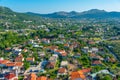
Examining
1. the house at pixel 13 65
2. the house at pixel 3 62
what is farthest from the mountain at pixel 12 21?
the house at pixel 13 65

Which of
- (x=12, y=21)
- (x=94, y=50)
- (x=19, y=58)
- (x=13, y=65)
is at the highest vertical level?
(x=19, y=58)

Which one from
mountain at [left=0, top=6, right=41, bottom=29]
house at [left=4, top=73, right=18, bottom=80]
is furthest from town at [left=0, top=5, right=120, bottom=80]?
mountain at [left=0, top=6, right=41, bottom=29]

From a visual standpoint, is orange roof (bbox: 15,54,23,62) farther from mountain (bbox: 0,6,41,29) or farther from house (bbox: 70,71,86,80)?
mountain (bbox: 0,6,41,29)

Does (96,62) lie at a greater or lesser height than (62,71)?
lesser

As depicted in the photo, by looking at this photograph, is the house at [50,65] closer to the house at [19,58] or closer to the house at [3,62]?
the house at [19,58]

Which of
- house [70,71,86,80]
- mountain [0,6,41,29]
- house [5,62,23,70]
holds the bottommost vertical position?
mountain [0,6,41,29]

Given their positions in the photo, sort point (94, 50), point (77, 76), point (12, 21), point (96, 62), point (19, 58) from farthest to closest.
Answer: point (12, 21), point (94, 50), point (19, 58), point (96, 62), point (77, 76)

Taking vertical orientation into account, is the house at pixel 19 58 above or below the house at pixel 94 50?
above

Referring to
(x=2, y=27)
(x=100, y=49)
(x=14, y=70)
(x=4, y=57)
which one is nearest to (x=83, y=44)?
(x=100, y=49)

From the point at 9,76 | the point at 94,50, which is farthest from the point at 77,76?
the point at 94,50

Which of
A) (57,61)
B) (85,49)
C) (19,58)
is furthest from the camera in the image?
(85,49)

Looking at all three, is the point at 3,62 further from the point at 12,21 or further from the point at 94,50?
the point at 12,21
